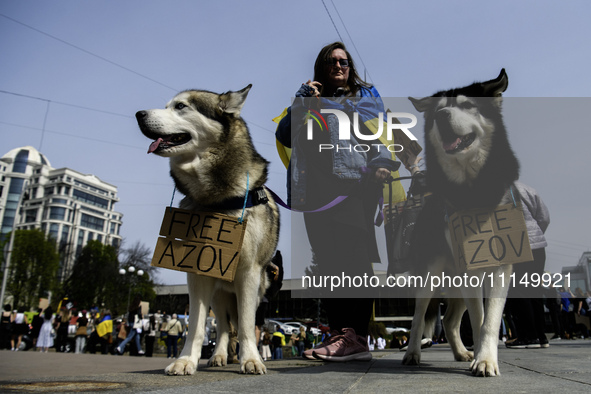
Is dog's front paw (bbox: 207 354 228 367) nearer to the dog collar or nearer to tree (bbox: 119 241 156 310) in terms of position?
the dog collar

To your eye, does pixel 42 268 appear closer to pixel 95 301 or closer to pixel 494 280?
pixel 95 301

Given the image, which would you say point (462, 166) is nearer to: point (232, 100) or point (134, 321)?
point (232, 100)

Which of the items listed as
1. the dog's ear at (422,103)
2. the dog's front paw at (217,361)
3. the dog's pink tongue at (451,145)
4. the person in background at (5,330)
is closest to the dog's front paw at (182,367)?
the dog's front paw at (217,361)

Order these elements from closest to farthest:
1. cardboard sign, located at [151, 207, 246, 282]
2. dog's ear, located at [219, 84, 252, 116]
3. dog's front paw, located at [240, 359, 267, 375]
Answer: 1. dog's front paw, located at [240, 359, 267, 375]
2. cardboard sign, located at [151, 207, 246, 282]
3. dog's ear, located at [219, 84, 252, 116]

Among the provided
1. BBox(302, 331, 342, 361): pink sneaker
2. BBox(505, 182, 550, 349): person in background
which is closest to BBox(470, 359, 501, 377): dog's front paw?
BBox(302, 331, 342, 361): pink sneaker

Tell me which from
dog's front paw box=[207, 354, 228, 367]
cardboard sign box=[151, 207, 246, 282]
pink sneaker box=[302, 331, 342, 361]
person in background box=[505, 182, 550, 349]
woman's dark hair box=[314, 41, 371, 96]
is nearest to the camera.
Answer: cardboard sign box=[151, 207, 246, 282]

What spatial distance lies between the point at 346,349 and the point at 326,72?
273 cm

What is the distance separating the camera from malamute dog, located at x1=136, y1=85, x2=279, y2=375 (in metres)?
3.33

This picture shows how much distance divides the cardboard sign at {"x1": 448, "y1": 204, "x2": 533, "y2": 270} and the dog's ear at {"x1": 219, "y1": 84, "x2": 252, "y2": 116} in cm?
189

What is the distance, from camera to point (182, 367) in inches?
116

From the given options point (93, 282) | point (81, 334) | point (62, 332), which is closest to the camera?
point (81, 334)

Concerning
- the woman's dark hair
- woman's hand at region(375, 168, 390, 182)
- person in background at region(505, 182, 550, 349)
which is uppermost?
the woman's dark hair

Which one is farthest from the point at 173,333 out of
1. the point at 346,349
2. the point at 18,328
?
the point at 346,349

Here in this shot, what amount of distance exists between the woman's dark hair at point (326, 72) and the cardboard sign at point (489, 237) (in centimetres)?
197
